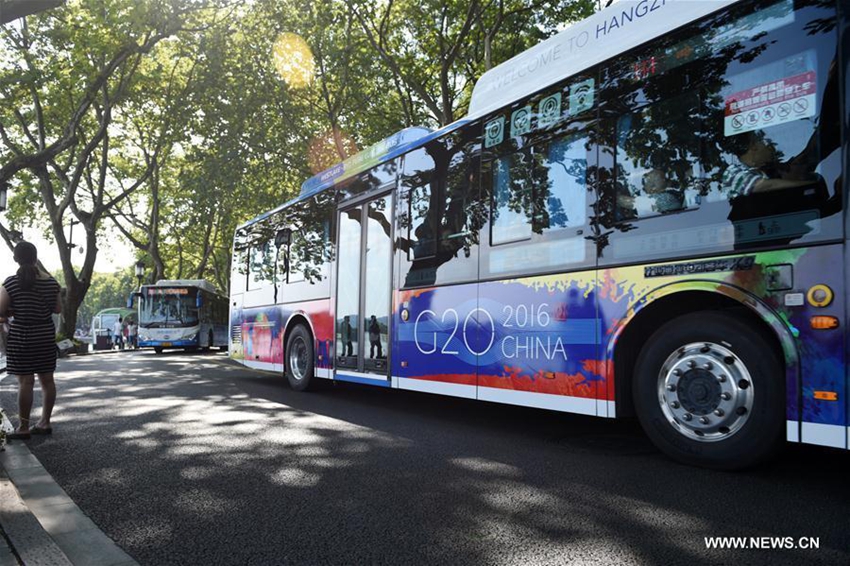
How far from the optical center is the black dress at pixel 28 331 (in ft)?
19.4

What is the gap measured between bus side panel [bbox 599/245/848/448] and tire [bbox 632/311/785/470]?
0.53 ft

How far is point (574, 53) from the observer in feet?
18.4

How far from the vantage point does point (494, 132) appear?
6.27 meters

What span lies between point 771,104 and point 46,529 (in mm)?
4927

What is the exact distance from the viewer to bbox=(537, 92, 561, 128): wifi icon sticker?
558cm

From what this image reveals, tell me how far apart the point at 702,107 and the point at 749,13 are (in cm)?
64

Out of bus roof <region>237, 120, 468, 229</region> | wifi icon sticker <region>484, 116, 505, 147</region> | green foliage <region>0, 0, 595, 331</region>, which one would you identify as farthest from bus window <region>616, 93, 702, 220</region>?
green foliage <region>0, 0, 595, 331</region>

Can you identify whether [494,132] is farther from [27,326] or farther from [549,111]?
[27,326]

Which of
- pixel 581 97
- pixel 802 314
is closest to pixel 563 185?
pixel 581 97

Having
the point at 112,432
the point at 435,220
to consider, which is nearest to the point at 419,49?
the point at 435,220

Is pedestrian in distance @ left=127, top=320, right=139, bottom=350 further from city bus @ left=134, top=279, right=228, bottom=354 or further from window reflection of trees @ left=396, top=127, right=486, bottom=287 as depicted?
window reflection of trees @ left=396, top=127, right=486, bottom=287

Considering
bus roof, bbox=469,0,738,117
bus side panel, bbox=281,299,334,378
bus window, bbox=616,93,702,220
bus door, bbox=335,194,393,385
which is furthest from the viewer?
bus side panel, bbox=281,299,334,378

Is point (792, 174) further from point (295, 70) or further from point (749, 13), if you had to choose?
point (295, 70)

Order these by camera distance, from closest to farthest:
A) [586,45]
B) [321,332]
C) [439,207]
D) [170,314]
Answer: [586,45] → [439,207] → [321,332] → [170,314]
